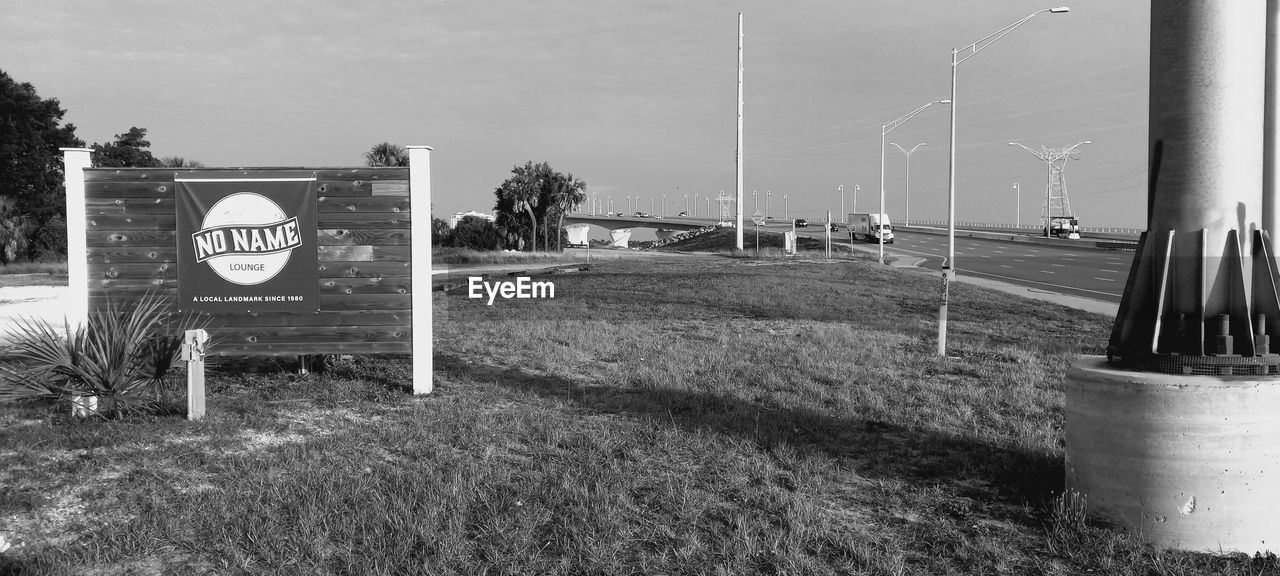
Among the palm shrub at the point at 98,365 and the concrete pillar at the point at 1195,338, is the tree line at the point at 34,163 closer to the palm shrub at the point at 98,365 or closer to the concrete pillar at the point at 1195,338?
the palm shrub at the point at 98,365

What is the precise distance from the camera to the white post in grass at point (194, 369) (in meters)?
7.80

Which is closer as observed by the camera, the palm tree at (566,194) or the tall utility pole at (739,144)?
the tall utility pole at (739,144)

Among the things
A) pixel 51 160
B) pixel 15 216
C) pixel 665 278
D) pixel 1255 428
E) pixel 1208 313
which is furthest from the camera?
pixel 51 160

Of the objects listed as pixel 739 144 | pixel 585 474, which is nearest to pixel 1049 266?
pixel 739 144

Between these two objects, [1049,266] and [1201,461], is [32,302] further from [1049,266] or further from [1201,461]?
[1049,266]

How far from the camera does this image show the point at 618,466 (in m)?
6.47

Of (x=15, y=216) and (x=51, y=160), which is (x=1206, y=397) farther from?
(x=51, y=160)

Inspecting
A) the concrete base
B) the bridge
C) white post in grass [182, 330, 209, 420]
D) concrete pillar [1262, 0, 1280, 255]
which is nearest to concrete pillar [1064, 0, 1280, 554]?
the concrete base

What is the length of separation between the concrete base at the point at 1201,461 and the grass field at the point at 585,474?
141mm

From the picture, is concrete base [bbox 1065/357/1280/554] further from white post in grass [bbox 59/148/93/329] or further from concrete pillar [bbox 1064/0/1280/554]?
white post in grass [bbox 59/148/93/329]

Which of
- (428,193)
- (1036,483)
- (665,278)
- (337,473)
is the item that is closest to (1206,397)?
(1036,483)

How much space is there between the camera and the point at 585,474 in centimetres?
625

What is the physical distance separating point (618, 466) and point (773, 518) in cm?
133

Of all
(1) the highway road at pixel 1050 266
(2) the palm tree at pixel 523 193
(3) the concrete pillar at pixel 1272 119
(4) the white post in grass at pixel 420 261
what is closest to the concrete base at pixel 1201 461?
(3) the concrete pillar at pixel 1272 119
